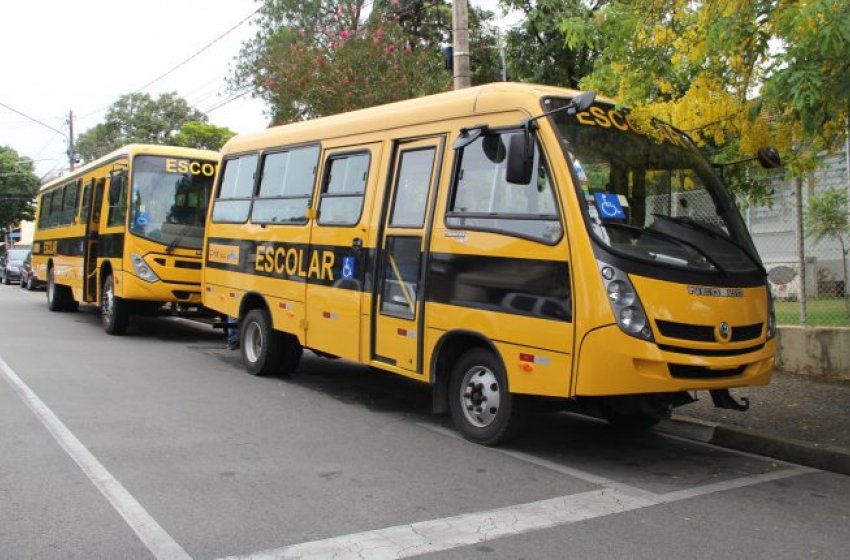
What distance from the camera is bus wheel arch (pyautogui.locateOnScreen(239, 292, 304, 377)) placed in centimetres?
903

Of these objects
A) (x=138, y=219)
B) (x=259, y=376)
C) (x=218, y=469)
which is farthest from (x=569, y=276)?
(x=138, y=219)

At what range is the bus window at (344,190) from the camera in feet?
24.7

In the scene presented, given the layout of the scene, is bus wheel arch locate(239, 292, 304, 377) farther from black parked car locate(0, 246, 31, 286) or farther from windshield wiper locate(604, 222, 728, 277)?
black parked car locate(0, 246, 31, 286)

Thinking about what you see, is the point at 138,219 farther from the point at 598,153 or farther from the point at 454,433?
the point at 598,153

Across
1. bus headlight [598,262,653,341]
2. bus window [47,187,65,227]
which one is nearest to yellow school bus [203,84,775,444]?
bus headlight [598,262,653,341]

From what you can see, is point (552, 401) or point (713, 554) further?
point (552, 401)

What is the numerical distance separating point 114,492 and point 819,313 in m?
8.41

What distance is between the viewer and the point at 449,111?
653cm

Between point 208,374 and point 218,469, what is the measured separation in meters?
4.21

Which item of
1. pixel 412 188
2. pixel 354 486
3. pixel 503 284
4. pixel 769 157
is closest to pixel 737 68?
pixel 769 157

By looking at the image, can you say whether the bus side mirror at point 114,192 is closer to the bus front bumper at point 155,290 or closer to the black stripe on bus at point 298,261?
the bus front bumper at point 155,290

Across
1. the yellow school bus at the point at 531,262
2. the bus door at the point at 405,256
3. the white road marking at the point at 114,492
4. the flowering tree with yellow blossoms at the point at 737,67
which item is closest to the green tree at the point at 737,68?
the flowering tree with yellow blossoms at the point at 737,67

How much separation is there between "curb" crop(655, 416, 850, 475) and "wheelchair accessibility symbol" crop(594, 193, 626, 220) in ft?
7.84

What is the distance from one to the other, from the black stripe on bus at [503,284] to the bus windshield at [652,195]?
1.49 feet
